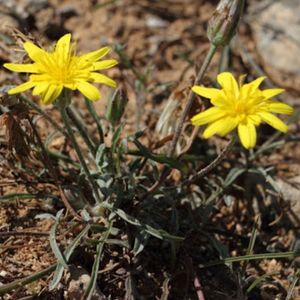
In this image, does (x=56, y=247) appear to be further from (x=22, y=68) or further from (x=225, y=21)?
(x=225, y=21)

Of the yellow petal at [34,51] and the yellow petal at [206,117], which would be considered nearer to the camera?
the yellow petal at [206,117]

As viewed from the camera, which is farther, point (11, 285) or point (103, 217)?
point (103, 217)

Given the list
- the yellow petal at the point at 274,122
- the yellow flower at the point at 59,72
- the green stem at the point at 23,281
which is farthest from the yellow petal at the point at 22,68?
the yellow petal at the point at 274,122

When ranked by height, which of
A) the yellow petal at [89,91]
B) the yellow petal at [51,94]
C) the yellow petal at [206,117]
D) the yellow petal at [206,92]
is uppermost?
the yellow petal at [51,94]

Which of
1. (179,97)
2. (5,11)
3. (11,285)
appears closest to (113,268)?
(11,285)

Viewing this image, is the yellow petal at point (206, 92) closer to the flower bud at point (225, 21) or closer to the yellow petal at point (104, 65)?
the flower bud at point (225, 21)

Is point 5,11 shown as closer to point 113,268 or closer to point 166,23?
point 166,23

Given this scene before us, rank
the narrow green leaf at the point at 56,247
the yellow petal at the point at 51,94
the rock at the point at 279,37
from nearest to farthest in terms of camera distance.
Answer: the yellow petal at the point at 51,94 < the narrow green leaf at the point at 56,247 < the rock at the point at 279,37
